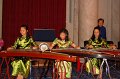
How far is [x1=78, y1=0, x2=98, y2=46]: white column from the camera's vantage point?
10.0 metres

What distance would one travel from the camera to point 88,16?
10.0 metres

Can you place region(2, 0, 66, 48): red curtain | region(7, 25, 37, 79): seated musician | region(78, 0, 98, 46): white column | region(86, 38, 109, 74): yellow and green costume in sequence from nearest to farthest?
region(7, 25, 37, 79): seated musician, region(86, 38, 109, 74): yellow and green costume, region(78, 0, 98, 46): white column, region(2, 0, 66, 48): red curtain

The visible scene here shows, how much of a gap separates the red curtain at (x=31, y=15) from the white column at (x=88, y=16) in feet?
3.58

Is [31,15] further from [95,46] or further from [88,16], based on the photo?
[95,46]

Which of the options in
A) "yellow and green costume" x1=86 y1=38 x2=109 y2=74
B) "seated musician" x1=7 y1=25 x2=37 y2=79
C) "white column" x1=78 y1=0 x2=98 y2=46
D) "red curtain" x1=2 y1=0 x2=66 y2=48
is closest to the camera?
"seated musician" x1=7 y1=25 x2=37 y2=79

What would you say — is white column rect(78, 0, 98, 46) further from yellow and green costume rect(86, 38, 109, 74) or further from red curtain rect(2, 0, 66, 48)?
yellow and green costume rect(86, 38, 109, 74)

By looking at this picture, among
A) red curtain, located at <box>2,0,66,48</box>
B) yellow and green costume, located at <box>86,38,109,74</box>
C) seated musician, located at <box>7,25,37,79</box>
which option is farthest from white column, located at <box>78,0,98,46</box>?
seated musician, located at <box>7,25,37,79</box>

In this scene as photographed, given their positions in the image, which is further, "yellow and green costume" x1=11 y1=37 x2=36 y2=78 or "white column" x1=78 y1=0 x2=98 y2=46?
"white column" x1=78 y1=0 x2=98 y2=46

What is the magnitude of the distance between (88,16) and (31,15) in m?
2.09

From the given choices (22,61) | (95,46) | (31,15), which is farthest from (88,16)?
(22,61)

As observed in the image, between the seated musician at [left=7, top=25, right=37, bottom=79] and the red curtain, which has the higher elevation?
the red curtain

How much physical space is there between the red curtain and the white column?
1091 millimetres

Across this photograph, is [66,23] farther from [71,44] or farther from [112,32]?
[71,44]

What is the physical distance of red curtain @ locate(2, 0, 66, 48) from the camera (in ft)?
35.8
